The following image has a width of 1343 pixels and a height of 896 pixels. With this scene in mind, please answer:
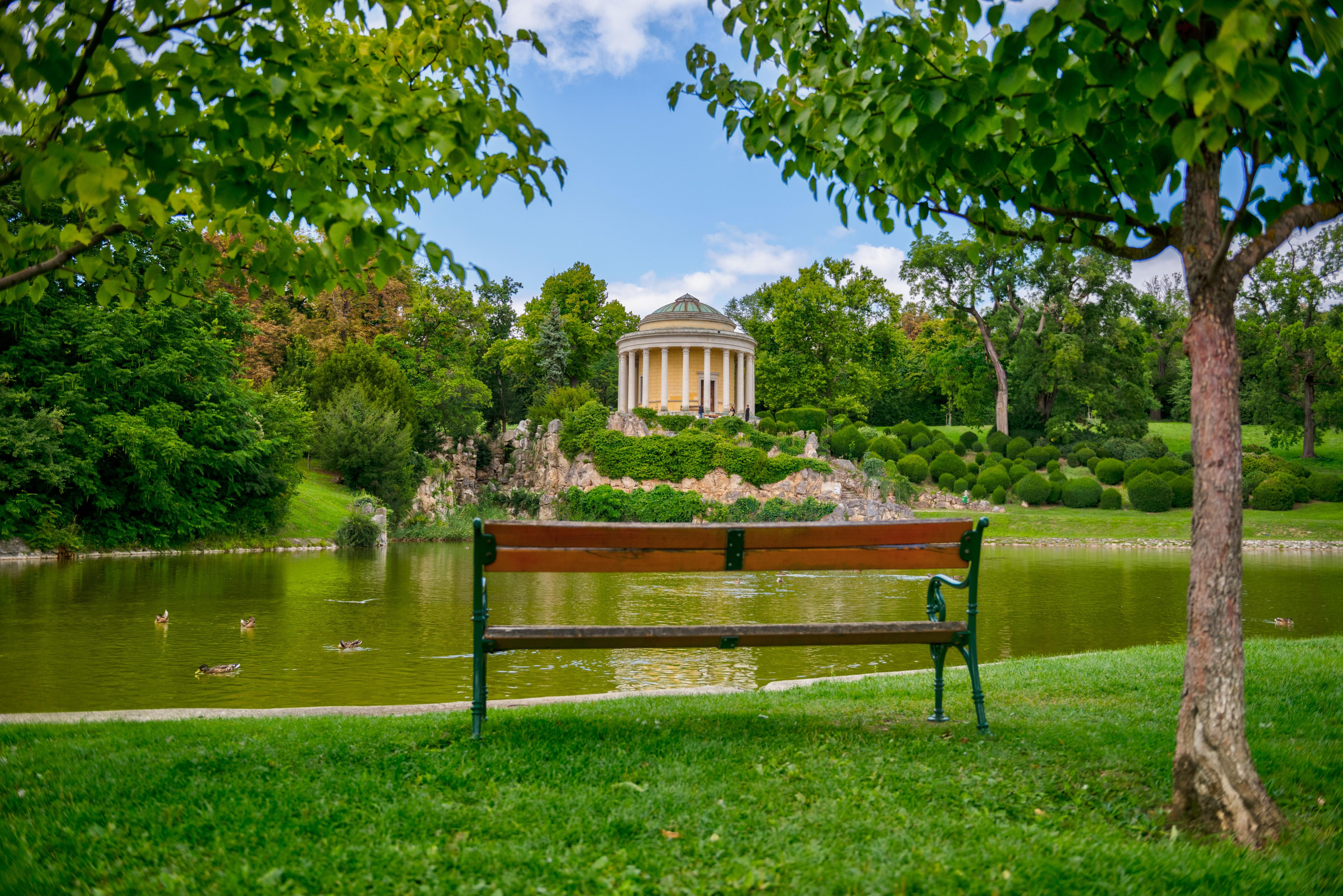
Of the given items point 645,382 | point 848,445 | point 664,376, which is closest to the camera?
point 848,445

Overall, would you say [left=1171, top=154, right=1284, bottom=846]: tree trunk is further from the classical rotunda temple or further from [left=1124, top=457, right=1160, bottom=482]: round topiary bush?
the classical rotunda temple

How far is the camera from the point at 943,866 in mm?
2461

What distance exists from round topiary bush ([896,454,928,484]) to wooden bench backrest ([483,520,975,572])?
Answer: 109 feet

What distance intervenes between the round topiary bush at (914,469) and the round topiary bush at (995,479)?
2.27 metres

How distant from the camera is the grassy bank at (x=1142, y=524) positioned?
2817cm

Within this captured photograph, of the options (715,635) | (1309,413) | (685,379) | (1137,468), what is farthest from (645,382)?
(715,635)

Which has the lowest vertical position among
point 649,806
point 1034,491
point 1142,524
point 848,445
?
point 1142,524

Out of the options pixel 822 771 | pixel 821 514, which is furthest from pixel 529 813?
pixel 821 514

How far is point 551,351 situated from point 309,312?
14219 mm

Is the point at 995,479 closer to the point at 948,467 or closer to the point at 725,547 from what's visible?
the point at 948,467

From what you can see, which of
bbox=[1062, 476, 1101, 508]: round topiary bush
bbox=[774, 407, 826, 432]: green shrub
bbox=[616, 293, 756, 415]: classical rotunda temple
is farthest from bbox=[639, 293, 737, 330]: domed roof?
bbox=[1062, 476, 1101, 508]: round topiary bush

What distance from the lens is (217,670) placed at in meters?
7.57

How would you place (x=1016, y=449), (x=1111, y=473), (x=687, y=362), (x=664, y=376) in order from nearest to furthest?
(x=1111, y=473)
(x=1016, y=449)
(x=687, y=362)
(x=664, y=376)

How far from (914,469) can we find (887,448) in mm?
2061
